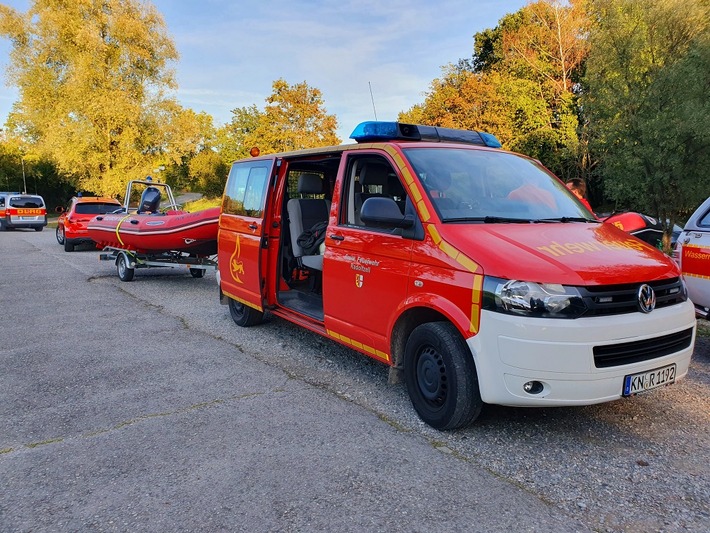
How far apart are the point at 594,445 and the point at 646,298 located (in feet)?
3.45

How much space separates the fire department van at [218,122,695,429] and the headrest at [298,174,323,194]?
814mm

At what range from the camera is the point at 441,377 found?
3725mm

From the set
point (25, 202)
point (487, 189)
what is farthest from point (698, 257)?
point (25, 202)

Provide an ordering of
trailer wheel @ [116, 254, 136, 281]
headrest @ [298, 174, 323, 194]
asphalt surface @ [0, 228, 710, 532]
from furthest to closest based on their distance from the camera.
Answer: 1. trailer wheel @ [116, 254, 136, 281]
2. headrest @ [298, 174, 323, 194]
3. asphalt surface @ [0, 228, 710, 532]

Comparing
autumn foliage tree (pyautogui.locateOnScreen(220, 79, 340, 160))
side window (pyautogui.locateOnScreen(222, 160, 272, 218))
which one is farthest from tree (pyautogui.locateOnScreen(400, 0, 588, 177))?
side window (pyautogui.locateOnScreen(222, 160, 272, 218))

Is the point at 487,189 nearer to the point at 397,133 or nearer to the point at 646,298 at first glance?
the point at 397,133

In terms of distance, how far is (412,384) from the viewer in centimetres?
402

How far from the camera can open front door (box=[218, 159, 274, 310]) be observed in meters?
6.05

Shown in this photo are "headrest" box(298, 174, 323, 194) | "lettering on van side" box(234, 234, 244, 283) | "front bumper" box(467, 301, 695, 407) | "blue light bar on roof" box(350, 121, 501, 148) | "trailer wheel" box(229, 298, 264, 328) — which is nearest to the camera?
"front bumper" box(467, 301, 695, 407)

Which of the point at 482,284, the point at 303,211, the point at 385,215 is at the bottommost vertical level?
the point at 482,284

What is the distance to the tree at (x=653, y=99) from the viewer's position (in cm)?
1645

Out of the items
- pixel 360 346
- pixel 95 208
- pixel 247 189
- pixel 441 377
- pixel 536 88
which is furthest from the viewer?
pixel 536 88

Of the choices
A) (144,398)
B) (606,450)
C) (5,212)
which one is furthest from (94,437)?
(5,212)

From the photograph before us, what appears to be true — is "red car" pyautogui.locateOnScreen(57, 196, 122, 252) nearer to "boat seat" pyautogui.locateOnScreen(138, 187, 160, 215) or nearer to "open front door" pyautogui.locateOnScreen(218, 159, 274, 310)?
"boat seat" pyautogui.locateOnScreen(138, 187, 160, 215)
